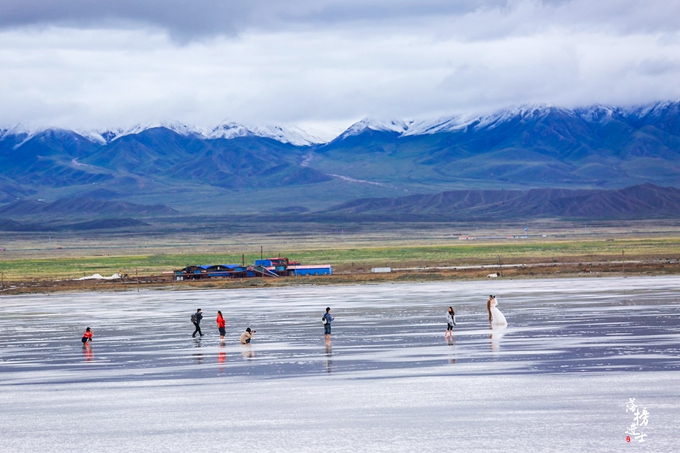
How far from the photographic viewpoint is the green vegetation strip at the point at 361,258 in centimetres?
9644

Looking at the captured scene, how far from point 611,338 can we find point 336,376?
10.2 metres

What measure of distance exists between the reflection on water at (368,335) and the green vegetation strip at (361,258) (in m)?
36.3

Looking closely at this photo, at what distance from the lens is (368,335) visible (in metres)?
35.9

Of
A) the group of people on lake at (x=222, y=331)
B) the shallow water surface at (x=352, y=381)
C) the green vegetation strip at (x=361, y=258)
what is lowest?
the shallow water surface at (x=352, y=381)

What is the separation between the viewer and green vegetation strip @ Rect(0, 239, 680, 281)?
316 ft

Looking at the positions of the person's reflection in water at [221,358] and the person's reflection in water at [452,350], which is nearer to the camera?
the person's reflection in water at [452,350]

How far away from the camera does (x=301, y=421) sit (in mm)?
19953

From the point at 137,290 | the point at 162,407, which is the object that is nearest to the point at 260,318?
the point at 162,407

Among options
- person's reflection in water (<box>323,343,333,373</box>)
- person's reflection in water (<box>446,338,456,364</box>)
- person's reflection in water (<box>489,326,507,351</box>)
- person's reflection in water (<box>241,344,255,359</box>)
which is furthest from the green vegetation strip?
person's reflection in water (<box>446,338,456,364</box>)

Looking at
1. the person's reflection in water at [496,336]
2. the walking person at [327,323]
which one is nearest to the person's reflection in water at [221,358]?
the walking person at [327,323]

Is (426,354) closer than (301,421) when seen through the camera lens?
No

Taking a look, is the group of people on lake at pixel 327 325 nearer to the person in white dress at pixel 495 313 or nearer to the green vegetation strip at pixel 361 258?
the person in white dress at pixel 495 313

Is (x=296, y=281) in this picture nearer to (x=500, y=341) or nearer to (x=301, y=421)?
(x=500, y=341)

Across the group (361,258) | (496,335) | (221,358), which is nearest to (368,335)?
(496,335)
